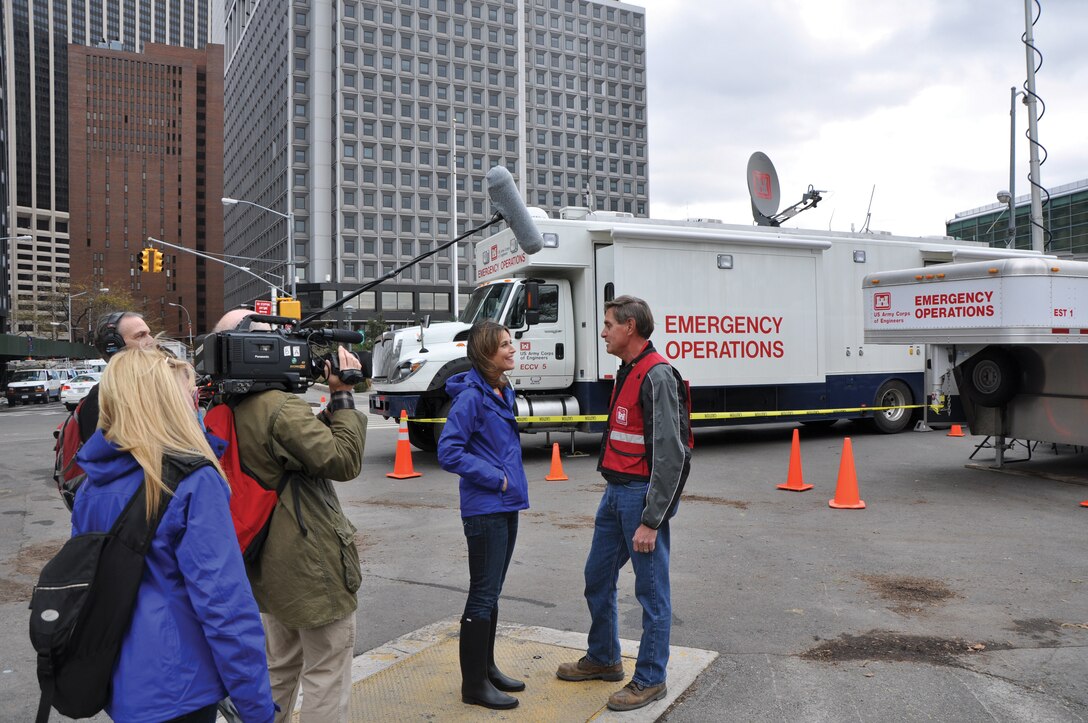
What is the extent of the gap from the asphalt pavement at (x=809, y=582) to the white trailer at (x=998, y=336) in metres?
0.79

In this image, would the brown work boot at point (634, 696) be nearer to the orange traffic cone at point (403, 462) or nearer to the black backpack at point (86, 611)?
the black backpack at point (86, 611)

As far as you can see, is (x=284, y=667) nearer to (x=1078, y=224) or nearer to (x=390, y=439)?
(x=390, y=439)

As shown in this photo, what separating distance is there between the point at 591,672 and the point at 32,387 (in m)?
42.2

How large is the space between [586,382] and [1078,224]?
164ft

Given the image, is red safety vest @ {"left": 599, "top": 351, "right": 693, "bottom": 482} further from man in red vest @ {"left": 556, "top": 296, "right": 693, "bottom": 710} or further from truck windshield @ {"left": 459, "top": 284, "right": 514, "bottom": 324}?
truck windshield @ {"left": 459, "top": 284, "right": 514, "bottom": 324}

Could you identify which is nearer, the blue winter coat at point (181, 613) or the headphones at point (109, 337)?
the blue winter coat at point (181, 613)

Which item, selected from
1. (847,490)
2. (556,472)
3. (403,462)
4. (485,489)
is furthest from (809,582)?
(403,462)

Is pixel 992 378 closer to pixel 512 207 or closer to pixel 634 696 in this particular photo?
pixel 512 207

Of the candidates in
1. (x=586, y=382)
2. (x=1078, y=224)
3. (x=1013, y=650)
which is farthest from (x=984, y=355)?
(x=1078, y=224)

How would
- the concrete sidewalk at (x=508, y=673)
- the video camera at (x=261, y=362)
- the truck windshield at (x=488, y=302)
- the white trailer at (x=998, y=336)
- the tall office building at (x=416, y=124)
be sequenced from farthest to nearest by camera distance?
the tall office building at (x=416, y=124) → the truck windshield at (x=488, y=302) → the white trailer at (x=998, y=336) → the concrete sidewalk at (x=508, y=673) → the video camera at (x=261, y=362)

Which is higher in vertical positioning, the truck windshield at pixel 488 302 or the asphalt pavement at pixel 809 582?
the truck windshield at pixel 488 302

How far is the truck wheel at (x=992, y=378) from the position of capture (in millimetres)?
10719

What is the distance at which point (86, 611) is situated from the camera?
80.2 inches

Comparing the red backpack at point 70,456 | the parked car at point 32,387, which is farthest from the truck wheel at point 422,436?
the parked car at point 32,387
